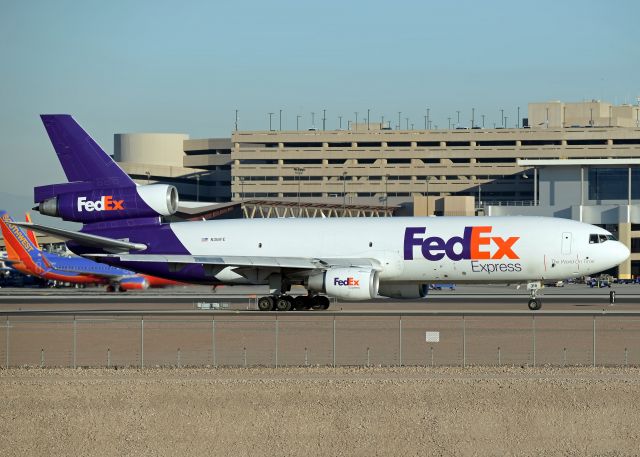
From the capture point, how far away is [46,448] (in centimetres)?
3127

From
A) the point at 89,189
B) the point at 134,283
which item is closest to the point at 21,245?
the point at 134,283

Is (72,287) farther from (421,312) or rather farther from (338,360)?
(338,360)

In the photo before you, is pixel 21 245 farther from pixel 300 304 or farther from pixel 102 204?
pixel 300 304

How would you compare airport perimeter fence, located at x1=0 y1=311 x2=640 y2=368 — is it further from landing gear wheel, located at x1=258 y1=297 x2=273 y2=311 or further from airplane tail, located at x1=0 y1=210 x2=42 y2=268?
airplane tail, located at x1=0 y1=210 x2=42 y2=268

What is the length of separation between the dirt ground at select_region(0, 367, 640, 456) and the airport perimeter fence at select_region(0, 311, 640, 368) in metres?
4.28

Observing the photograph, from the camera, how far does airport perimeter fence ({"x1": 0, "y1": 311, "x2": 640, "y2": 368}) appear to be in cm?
3931

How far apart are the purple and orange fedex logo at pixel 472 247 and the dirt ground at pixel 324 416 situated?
25092mm

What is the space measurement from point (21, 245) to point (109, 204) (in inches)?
1698

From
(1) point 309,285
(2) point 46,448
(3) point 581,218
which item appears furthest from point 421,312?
(3) point 581,218

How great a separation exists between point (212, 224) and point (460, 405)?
35041 mm

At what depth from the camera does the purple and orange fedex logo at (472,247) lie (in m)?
59.8

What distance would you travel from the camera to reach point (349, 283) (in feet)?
191

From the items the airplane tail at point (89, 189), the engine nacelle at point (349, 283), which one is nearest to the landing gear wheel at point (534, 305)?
the engine nacelle at point (349, 283)

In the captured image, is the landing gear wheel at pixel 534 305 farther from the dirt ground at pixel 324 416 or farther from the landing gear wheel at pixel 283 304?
the dirt ground at pixel 324 416
